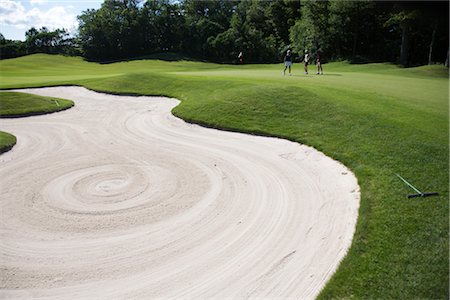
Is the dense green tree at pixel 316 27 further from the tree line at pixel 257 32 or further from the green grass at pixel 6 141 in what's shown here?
the green grass at pixel 6 141

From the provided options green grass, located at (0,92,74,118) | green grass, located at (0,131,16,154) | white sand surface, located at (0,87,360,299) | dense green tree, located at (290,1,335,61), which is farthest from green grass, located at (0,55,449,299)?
dense green tree, located at (290,1,335,61)

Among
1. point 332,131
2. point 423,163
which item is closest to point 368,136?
point 332,131

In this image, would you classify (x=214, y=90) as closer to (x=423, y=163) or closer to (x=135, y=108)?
(x=135, y=108)

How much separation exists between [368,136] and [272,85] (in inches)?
292

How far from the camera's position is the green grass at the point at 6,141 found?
13.6 m

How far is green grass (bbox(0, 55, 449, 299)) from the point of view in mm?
6207

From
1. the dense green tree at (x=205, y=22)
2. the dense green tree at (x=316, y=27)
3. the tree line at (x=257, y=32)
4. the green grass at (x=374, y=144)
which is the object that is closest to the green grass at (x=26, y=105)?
the green grass at (x=374, y=144)

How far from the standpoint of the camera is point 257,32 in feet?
241

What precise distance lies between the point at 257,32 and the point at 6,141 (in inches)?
2599

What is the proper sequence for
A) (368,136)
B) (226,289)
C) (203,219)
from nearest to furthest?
(226,289)
(203,219)
(368,136)

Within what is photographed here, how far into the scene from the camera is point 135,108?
784 inches

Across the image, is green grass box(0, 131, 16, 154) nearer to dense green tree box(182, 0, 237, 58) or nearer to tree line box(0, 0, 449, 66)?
tree line box(0, 0, 449, 66)

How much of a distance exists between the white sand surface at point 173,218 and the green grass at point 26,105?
226 inches

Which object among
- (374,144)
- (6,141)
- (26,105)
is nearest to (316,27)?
(26,105)
